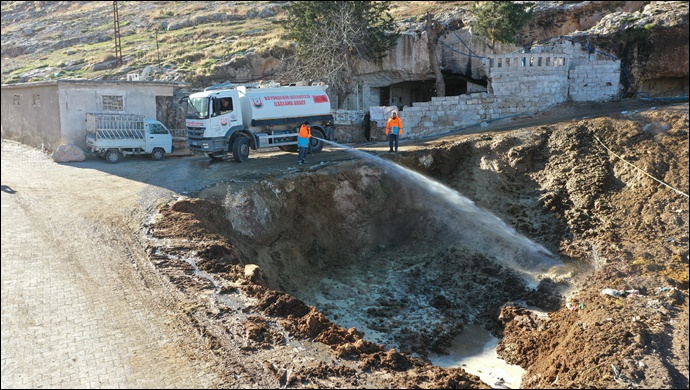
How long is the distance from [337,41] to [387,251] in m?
13.6

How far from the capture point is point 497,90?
25219 millimetres

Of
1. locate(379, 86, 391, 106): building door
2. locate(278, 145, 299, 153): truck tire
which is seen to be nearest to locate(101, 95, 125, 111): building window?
locate(278, 145, 299, 153): truck tire

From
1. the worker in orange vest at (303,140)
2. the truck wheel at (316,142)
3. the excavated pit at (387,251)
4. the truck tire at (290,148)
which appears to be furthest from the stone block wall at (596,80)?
the worker in orange vest at (303,140)

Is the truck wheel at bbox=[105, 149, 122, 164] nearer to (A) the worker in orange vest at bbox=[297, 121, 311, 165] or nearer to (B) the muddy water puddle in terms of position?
(A) the worker in orange vest at bbox=[297, 121, 311, 165]

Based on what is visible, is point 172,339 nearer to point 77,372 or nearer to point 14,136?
point 77,372

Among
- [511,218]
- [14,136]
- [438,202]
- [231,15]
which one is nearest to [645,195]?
[511,218]

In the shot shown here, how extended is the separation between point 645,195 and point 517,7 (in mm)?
13643

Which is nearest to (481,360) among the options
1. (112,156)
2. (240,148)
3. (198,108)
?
(240,148)

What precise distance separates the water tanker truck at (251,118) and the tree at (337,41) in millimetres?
6699

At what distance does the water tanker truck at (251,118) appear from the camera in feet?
70.4

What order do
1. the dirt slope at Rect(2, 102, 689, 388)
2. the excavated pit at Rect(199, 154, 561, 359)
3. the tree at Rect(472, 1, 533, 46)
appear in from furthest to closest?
the tree at Rect(472, 1, 533, 46)
the excavated pit at Rect(199, 154, 561, 359)
the dirt slope at Rect(2, 102, 689, 388)

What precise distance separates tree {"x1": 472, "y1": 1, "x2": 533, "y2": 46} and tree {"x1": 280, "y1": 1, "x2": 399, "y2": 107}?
4.28 meters

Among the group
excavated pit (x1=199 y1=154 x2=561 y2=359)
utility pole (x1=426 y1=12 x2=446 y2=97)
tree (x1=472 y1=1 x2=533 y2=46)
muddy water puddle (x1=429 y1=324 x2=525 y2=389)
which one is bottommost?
muddy water puddle (x1=429 y1=324 x2=525 y2=389)

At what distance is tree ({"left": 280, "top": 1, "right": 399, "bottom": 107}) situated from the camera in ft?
97.3
